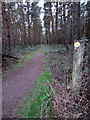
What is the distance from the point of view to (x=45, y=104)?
11.9 ft

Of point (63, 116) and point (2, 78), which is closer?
point (63, 116)

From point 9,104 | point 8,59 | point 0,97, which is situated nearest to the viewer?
point 9,104

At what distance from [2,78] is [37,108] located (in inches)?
175

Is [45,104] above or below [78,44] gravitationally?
below

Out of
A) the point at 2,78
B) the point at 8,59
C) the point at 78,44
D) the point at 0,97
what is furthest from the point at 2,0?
the point at 78,44

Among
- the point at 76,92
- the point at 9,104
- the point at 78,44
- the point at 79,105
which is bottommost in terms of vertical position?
the point at 9,104

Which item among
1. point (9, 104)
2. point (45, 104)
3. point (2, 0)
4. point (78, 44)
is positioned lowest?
point (9, 104)

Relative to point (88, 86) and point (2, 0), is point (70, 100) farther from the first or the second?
point (2, 0)

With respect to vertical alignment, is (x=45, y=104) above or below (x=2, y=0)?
below

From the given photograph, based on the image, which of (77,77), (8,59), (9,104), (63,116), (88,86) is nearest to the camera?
(63,116)

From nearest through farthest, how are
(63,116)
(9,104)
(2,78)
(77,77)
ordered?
(63,116), (77,77), (9,104), (2,78)

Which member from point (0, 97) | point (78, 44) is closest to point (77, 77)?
point (78, 44)

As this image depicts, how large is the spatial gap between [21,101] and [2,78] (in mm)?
3361

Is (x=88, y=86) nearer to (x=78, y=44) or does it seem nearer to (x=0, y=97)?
(x=78, y=44)
